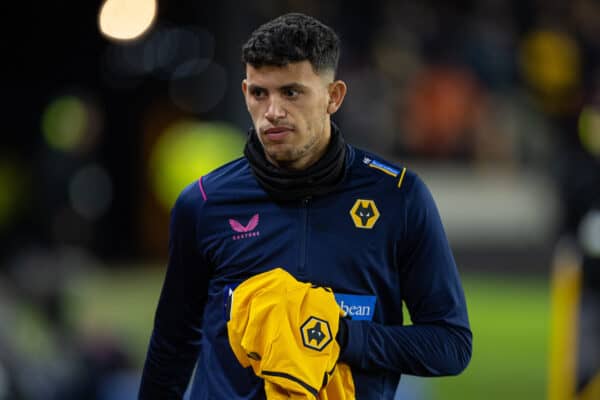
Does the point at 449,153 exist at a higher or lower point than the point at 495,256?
higher

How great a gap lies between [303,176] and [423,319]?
1.57ft

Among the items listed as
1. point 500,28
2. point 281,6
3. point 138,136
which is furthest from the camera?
point 138,136

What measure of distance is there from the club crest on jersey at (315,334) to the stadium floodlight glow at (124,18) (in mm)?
1525

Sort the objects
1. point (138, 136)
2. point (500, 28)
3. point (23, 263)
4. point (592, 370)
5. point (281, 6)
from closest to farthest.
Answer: point (592, 370)
point (23, 263)
point (281, 6)
point (500, 28)
point (138, 136)

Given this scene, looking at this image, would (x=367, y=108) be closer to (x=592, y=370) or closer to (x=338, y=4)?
(x=338, y=4)

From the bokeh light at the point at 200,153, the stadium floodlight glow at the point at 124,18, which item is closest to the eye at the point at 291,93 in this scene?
the stadium floodlight glow at the point at 124,18

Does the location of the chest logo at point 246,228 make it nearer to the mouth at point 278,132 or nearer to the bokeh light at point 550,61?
the mouth at point 278,132

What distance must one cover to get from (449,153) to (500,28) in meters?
1.96

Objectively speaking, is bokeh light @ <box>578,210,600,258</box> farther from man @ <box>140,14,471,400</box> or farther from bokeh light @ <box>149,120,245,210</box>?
bokeh light @ <box>149,120,245,210</box>

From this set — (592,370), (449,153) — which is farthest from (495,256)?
(592,370)

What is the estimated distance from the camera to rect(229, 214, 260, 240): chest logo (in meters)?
3.08

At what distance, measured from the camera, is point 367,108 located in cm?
1470

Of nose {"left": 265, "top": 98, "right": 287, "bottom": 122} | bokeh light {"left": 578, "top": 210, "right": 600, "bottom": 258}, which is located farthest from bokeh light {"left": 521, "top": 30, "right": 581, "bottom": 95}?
nose {"left": 265, "top": 98, "right": 287, "bottom": 122}

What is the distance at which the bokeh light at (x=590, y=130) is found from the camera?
7223 mm
